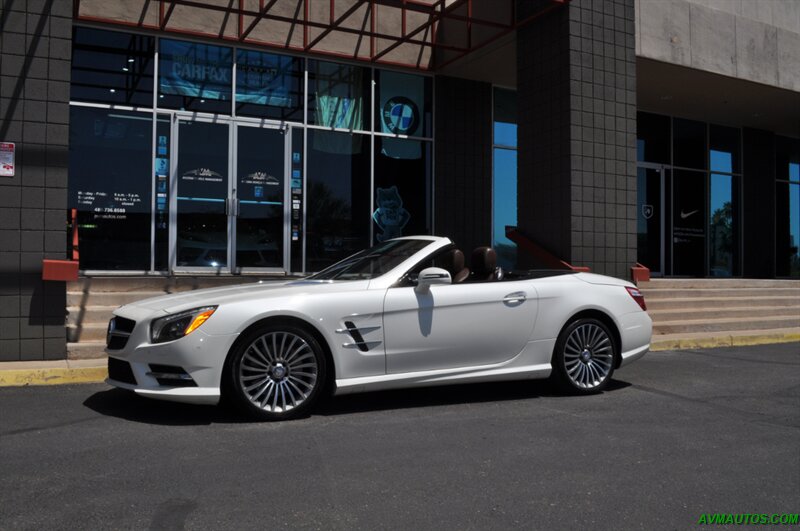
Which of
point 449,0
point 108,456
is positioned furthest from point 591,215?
point 108,456

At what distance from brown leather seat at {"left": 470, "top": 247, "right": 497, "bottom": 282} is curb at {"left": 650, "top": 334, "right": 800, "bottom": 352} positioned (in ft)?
13.9

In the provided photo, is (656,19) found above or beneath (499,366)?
above

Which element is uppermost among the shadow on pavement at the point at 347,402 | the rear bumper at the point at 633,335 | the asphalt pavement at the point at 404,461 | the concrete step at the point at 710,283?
the concrete step at the point at 710,283

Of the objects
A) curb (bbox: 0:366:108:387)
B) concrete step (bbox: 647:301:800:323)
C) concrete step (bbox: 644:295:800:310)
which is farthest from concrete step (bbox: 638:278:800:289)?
curb (bbox: 0:366:108:387)

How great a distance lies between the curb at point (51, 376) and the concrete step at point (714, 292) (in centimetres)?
812

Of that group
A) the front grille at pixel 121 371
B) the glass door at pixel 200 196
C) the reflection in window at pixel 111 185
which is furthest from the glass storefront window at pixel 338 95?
the front grille at pixel 121 371

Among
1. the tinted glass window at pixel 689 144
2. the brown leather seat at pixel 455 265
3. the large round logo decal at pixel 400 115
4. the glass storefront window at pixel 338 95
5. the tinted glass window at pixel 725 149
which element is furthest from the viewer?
the tinted glass window at pixel 725 149

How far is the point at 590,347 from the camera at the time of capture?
6.42m

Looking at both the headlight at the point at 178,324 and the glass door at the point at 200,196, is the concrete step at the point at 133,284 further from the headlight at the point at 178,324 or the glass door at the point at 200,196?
the headlight at the point at 178,324

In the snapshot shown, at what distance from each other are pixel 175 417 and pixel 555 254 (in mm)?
7294

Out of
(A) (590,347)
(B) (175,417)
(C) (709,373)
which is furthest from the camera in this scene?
(C) (709,373)

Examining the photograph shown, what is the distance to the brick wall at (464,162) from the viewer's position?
542 inches

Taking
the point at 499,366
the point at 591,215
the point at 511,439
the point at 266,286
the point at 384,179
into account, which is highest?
the point at 384,179

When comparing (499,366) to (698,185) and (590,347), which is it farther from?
(698,185)
